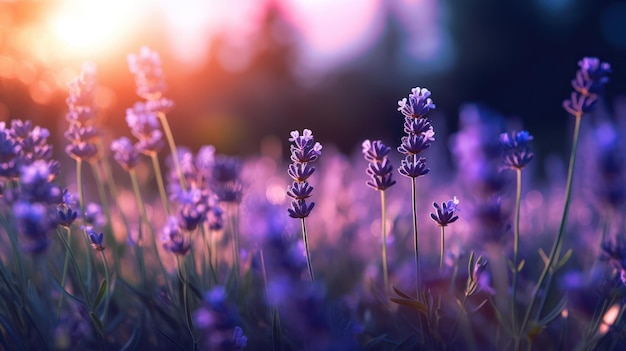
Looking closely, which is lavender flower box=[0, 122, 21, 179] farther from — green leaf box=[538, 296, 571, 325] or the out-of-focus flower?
green leaf box=[538, 296, 571, 325]

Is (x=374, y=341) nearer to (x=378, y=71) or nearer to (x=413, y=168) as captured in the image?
(x=413, y=168)

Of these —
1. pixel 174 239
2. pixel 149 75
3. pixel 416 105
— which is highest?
pixel 149 75

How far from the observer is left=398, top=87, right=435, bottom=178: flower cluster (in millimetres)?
1419

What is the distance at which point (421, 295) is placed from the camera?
1501 millimetres

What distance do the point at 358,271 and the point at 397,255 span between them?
281 mm

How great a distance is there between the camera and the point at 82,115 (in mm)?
1870

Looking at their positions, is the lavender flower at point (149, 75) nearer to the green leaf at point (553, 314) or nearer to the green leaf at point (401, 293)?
the green leaf at point (401, 293)

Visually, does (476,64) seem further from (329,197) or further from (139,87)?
(139,87)

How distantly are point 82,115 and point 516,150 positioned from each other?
1284 millimetres

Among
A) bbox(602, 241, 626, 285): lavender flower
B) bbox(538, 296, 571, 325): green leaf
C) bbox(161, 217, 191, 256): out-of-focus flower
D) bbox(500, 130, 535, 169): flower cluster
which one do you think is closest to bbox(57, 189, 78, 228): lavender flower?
bbox(161, 217, 191, 256): out-of-focus flower

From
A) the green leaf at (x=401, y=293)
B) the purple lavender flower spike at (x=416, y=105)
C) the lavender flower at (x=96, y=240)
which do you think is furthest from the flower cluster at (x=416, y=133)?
the lavender flower at (x=96, y=240)

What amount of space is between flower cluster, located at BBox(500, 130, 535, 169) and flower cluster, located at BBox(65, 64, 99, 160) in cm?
123

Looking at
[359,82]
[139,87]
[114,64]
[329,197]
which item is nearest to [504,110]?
[359,82]

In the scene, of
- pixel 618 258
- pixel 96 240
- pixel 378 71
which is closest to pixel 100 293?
pixel 96 240
